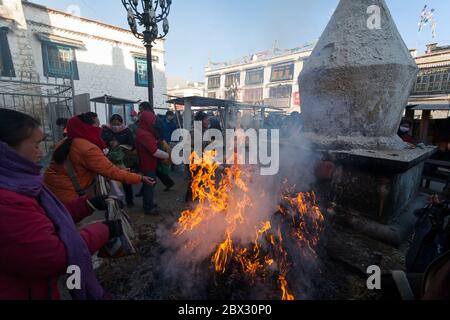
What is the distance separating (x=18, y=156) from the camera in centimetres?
144

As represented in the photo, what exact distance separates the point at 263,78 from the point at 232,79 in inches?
291

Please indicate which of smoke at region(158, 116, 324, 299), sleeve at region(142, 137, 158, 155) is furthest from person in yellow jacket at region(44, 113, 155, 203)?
sleeve at region(142, 137, 158, 155)

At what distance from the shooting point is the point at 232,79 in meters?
43.9

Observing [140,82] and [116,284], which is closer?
[116,284]

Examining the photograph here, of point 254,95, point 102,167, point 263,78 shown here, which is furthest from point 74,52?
point 254,95

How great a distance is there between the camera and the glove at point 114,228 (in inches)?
79.9

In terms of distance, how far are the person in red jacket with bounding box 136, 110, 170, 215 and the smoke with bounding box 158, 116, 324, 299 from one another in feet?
3.64

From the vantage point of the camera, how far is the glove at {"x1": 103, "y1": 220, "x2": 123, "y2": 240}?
6.66ft

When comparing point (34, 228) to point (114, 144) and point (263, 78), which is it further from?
point (263, 78)

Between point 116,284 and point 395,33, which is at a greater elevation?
point 395,33

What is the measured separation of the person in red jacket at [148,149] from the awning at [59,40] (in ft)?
48.6

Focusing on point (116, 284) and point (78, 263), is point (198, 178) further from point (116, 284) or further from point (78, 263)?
point (78, 263)
